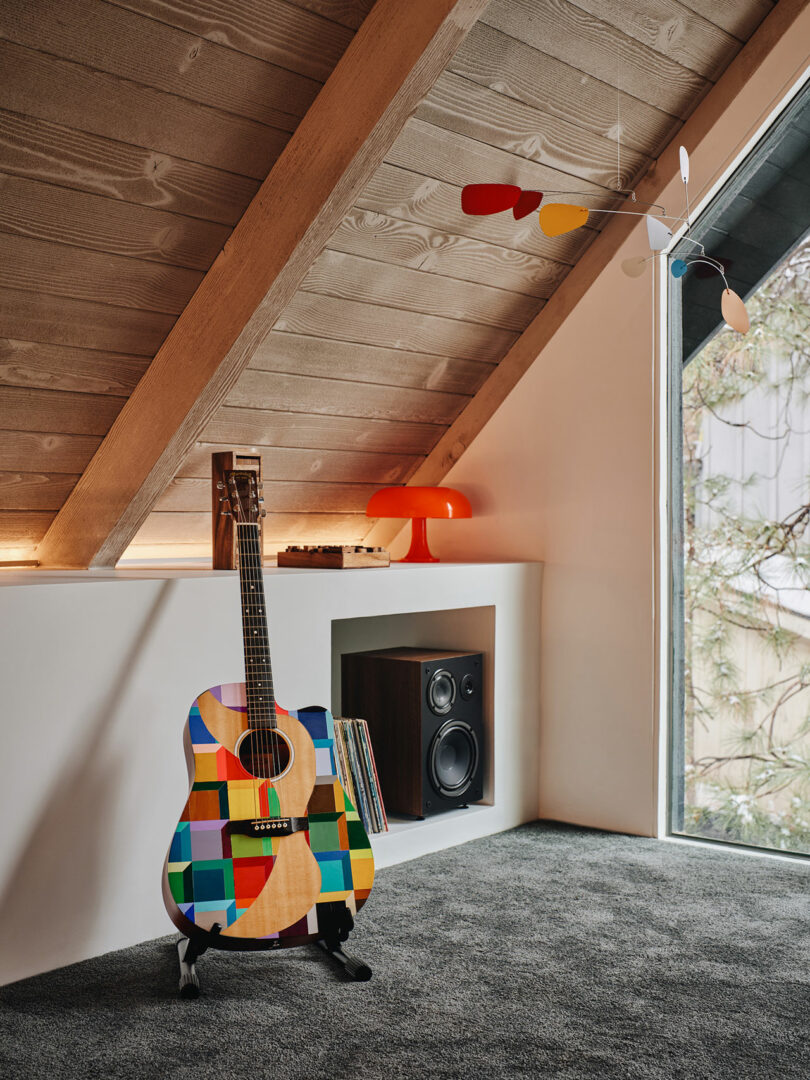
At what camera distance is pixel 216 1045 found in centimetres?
191

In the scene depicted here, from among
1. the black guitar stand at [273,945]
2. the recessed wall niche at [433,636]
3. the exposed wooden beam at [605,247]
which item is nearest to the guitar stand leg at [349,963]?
the black guitar stand at [273,945]

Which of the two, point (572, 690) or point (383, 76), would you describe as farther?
point (572, 690)

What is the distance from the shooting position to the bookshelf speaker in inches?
124

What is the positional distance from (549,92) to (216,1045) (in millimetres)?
2371

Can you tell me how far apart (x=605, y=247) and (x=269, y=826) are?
2134 millimetres

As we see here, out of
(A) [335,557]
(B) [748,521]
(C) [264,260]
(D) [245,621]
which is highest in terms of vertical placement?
(C) [264,260]

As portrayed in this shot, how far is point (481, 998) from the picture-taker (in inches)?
82.9

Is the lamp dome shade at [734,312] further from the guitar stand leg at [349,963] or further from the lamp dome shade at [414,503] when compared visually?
the guitar stand leg at [349,963]

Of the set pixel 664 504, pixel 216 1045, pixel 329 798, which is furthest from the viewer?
pixel 664 504

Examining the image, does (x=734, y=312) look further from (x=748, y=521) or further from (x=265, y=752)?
(x=265, y=752)

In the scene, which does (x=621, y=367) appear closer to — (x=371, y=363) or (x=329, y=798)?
(x=371, y=363)

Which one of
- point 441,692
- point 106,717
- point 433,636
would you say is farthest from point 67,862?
point 433,636

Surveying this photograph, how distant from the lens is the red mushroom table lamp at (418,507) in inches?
134

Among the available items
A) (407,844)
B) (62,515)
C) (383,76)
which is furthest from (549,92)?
(407,844)
